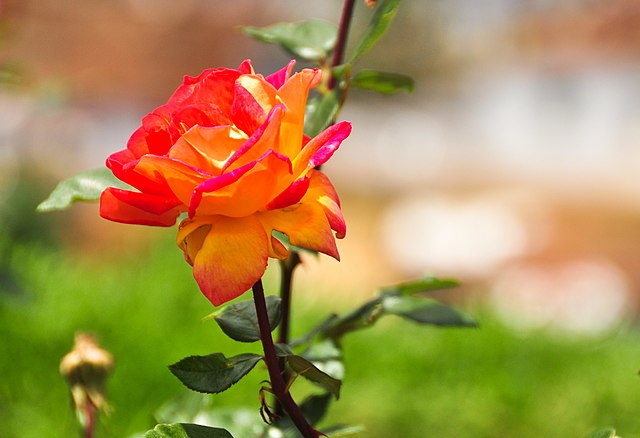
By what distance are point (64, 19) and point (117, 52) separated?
2.10 ft

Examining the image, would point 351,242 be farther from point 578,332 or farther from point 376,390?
point 376,390

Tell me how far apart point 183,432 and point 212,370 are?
1.2 inches

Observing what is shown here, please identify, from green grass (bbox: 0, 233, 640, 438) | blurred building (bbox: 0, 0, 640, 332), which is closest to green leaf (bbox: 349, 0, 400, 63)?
green grass (bbox: 0, 233, 640, 438)

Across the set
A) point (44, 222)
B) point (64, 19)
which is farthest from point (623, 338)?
point (64, 19)

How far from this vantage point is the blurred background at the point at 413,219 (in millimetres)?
1334

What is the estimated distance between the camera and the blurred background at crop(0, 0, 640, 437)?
52.5 inches

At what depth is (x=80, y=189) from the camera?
0.46m

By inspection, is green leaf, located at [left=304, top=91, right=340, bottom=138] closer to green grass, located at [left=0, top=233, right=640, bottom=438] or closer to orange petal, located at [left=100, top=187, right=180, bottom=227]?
orange petal, located at [left=100, top=187, right=180, bottom=227]

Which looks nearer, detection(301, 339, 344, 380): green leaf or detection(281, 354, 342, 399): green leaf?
detection(281, 354, 342, 399): green leaf

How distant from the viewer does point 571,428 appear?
1.28 metres

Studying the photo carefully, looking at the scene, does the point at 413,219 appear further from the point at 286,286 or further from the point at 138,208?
the point at 138,208

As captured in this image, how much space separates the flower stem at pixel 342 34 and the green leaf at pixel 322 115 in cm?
2

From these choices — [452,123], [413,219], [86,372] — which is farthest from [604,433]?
[452,123]

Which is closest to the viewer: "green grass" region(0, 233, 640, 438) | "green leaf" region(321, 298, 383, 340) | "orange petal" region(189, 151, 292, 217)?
"orange petal" region(189, 151, 292, 217)
